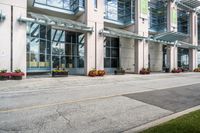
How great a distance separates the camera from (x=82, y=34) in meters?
27.7

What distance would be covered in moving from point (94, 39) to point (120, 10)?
10.0m

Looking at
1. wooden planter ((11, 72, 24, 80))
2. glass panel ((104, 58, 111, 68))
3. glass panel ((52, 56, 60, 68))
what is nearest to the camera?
wooden planter ((11, 72, 24, 80))

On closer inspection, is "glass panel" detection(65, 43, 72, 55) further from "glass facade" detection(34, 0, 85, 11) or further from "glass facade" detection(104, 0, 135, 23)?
"glass facade" detection(104, 0, 135, 23)

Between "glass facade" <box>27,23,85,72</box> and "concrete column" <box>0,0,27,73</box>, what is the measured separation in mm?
2784

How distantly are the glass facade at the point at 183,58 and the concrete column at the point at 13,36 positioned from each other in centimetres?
3590

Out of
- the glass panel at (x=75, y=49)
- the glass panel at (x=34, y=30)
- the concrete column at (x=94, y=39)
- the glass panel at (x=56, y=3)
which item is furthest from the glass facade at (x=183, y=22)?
the glass panel at (x=34, y=30)

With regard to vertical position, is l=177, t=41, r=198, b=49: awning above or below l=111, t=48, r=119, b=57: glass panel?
above

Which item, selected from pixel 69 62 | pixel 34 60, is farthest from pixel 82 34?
pixel 34 60

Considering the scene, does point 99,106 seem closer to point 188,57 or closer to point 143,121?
point 143,121

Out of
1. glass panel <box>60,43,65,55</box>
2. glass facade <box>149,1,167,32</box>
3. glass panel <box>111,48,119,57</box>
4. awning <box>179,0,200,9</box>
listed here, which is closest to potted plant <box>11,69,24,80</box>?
glass panel <box>60,43,65,55</box>

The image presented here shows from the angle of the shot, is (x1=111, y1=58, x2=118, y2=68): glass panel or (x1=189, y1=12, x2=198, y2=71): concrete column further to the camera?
(x1=189, y1=12, x2=198, y2=71): concrete column

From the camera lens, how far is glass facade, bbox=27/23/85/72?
21.8 m

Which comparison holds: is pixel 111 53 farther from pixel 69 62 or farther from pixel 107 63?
pixel 69 62

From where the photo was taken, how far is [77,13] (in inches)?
977
